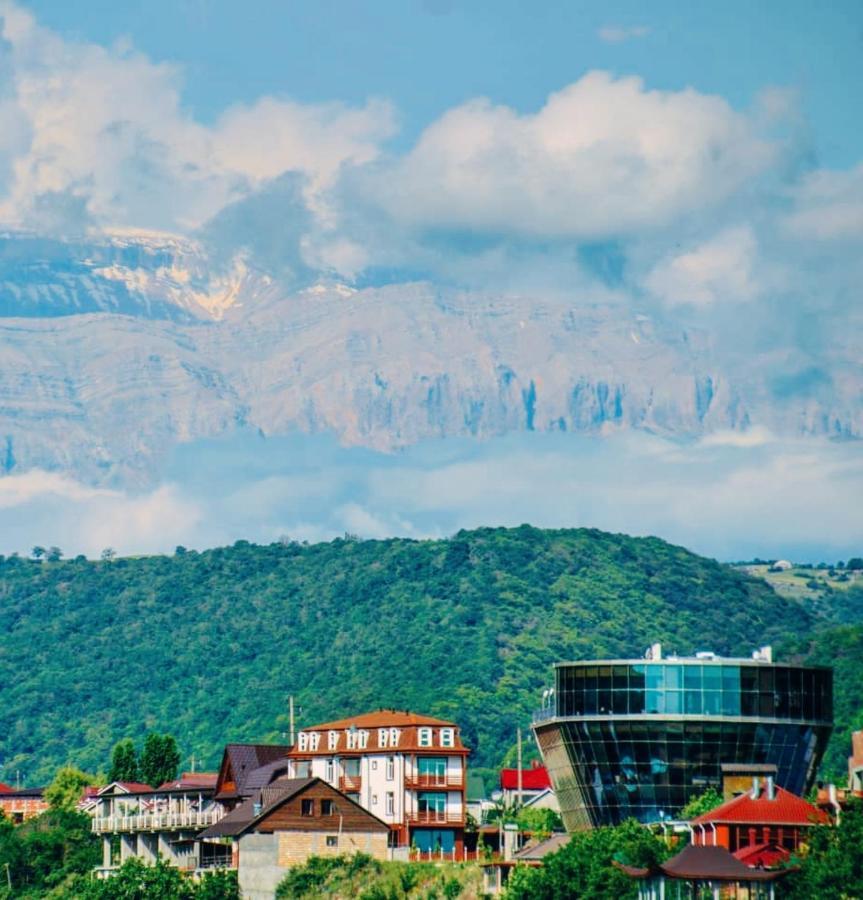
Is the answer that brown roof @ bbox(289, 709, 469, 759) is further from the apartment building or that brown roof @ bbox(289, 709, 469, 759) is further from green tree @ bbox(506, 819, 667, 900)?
green tree @ bbox(506, 819, 667, 900)

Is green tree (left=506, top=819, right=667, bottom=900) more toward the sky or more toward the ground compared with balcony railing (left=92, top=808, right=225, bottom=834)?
more toward the ground

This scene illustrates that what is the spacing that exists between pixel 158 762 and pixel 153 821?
28.7 metres

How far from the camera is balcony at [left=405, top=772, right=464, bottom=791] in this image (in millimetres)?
151125

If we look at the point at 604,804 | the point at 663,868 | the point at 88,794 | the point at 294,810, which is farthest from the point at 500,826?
the point at 88,794

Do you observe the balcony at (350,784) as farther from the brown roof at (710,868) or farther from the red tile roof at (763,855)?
the red tile roof at (763,855)

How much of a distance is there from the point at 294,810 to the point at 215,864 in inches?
434

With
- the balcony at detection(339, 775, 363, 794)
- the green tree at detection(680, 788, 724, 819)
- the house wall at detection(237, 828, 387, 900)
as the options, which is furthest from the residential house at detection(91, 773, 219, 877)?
the green tree at detection(680, 788, 724, 819)

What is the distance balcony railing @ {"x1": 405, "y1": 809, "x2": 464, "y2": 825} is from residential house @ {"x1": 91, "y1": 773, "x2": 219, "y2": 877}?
50.8 ft

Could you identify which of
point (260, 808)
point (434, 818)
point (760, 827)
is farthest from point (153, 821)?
point (760, 827)

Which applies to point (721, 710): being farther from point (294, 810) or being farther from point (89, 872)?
point (89, 872)

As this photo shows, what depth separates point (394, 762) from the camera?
6009 inches

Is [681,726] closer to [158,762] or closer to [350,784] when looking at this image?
[350,784]

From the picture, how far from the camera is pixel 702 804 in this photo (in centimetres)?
13875

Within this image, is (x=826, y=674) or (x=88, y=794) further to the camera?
(x=88, y=794)
